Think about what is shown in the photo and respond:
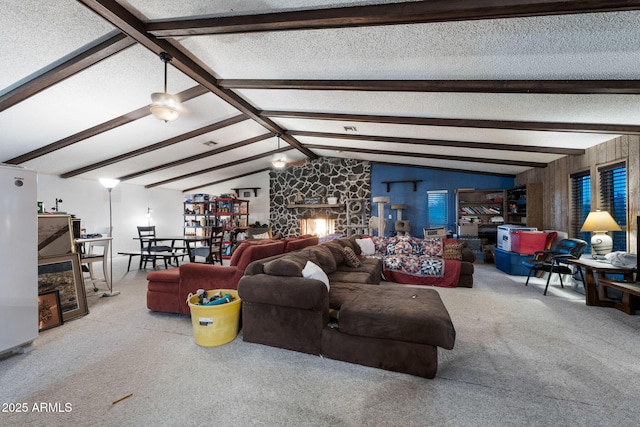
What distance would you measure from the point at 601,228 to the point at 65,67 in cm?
665

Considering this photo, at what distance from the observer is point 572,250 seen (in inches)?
157

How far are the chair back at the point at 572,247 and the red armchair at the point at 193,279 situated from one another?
14.7 ft

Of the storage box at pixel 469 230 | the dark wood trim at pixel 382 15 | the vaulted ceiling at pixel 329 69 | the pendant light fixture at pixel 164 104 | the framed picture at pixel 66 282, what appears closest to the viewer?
the dark wood trim at pixel 382 15

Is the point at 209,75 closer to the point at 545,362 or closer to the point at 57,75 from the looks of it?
the point at 57,75

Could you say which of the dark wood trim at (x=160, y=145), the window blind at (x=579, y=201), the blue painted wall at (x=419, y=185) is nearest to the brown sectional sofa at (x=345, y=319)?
the dark wood trim at (x=160, y=145)

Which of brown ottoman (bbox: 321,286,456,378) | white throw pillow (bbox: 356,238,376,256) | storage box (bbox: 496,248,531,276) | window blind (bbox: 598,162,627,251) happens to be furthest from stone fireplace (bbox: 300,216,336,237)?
brown ottoman (bbox: 321,286,456,378)

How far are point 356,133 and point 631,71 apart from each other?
3.79 meters

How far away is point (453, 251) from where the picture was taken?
4.66 m

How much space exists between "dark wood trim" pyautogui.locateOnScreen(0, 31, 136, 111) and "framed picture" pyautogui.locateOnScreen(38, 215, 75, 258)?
152cm

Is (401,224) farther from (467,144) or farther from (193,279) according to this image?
(193,279)

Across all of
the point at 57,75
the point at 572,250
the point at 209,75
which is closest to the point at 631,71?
the point at 572,250

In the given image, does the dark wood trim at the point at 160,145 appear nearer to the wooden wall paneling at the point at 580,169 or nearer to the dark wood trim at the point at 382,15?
the dark wood trim at the point at 382,15

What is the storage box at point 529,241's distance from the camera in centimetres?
491

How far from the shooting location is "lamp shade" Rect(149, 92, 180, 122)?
2.76 meters
